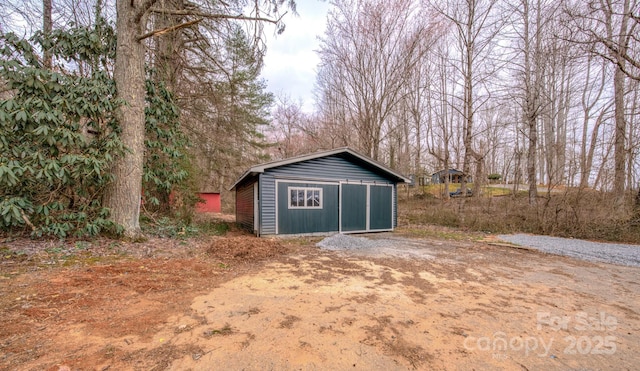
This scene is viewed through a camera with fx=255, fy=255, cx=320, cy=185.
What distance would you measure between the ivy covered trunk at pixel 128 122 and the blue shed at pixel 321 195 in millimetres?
3171

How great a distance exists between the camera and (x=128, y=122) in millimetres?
5191

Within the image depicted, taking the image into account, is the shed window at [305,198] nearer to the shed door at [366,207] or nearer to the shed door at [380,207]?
the shed door at [366,207]

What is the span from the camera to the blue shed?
8094 millimetres

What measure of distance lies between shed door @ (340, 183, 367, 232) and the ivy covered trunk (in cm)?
613

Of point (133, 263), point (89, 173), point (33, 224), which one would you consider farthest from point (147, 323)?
point (33, 224)

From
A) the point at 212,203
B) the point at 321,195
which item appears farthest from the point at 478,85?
the point at 212,203

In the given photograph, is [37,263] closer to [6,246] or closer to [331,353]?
[6,246]

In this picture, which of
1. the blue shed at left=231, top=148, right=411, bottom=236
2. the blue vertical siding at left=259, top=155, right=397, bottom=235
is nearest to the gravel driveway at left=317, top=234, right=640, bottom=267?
the blue shed at left=231, top=148, right=411, bottom=236

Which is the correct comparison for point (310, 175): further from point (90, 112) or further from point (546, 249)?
point (546, 249)

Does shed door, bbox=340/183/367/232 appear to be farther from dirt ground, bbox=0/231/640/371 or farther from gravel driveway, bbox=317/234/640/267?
dirt ground, bbox=0/231/640/371

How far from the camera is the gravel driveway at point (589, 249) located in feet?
17.8

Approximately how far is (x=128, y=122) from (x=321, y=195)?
5.67 metres

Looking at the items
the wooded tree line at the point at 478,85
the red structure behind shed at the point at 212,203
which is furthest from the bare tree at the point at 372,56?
the red structure behind shed at the point at 212,203

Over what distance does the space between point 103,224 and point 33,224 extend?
42.8 inches
